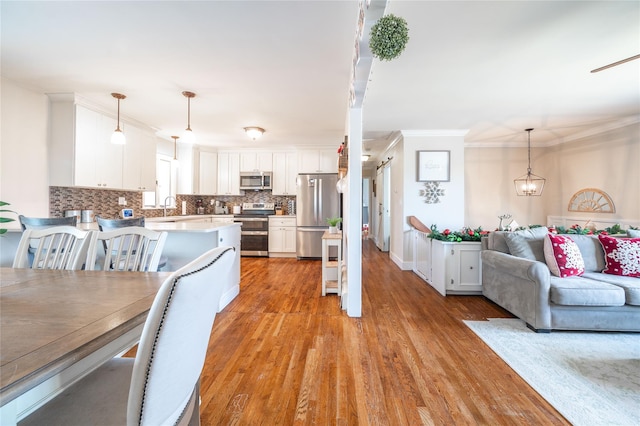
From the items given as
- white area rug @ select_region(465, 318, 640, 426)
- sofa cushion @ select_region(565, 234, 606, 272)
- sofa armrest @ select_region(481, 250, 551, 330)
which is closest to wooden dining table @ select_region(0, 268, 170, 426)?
white area rug @ select_region(465, 318, 640, 426)

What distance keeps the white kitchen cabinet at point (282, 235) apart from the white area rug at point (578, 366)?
12.5 ft

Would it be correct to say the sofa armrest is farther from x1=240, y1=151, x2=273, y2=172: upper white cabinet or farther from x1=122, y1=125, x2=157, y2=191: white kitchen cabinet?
x1=122, y1=125, x2=157, y2=191: white kitchen cabinet

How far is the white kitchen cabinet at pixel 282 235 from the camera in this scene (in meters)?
5.77

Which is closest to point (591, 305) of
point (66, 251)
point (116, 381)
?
point (116, 381)

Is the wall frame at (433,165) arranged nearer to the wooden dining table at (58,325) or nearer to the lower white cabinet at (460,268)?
the lower white cabinet at (460,268)

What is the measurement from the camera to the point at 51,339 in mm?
705

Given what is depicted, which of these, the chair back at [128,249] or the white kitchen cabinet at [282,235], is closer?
the chair back at [128,249]

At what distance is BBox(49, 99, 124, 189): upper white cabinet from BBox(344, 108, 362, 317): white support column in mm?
3416

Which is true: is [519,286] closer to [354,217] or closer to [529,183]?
[354,217]

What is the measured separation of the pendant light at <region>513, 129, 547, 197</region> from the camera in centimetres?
482

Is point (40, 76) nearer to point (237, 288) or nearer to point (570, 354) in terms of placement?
point (237, 288)

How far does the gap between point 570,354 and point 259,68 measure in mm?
3604

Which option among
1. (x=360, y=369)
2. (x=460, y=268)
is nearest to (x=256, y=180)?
(x=460, y=268)

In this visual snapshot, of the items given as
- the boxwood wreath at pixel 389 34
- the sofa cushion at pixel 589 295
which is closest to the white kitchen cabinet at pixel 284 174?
the boxwood wreath at pixel 389 34
